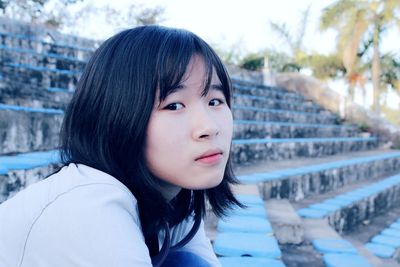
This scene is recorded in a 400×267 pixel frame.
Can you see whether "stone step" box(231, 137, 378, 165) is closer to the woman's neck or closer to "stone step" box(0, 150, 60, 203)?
"stone step" box(0, 150, 60, 203)

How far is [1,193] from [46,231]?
4.25ft

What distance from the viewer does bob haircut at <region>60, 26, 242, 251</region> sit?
90 centimetres

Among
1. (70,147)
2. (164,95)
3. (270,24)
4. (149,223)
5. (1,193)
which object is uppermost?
(270,24)

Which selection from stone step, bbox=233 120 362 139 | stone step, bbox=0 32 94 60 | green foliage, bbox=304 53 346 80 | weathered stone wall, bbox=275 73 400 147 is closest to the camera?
stone step, bbox=0 32 94 60

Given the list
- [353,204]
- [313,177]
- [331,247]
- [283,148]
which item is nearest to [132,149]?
[331,247]

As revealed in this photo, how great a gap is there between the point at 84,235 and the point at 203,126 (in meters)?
0.32

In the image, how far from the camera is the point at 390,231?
407cm

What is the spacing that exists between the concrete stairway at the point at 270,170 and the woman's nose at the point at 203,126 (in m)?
0.77

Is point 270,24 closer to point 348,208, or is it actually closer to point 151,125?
point 348,208

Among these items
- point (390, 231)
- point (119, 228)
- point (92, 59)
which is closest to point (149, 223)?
point (119, 228)

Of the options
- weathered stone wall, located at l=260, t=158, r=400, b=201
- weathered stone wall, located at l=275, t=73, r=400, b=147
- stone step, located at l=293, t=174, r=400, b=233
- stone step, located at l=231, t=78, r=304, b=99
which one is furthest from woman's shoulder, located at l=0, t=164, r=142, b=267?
weathered stone wall, located at l=275, t=73, r=400, b=147

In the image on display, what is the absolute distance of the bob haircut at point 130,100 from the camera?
897mm

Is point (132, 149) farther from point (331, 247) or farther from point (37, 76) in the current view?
point (37, 76)

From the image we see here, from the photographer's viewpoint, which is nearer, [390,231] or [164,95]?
[164,95]
